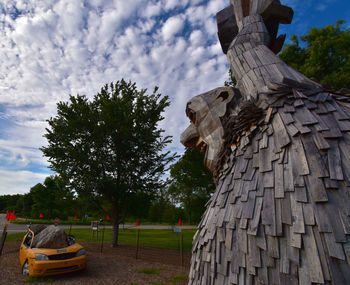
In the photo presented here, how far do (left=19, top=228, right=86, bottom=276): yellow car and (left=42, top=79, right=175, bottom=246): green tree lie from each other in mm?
3974

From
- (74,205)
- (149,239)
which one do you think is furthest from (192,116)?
(149,239)

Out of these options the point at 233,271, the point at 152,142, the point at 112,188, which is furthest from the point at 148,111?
the point at 233,271

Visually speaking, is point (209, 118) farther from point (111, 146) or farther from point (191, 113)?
point (111, 146)

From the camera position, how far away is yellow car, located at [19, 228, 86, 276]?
566cm

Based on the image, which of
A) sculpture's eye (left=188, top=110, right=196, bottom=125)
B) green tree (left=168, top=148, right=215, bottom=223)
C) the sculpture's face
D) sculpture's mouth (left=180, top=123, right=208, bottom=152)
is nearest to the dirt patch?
green tree (left=168, top=148, right=215, bottom=223)

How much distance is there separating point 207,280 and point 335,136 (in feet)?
4.51

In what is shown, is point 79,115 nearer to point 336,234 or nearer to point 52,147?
point 52,147

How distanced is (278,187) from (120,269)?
7.58m

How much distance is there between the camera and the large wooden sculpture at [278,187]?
1142 millimetres

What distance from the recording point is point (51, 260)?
19.0ft

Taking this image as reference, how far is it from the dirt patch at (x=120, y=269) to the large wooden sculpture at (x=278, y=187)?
212 inches

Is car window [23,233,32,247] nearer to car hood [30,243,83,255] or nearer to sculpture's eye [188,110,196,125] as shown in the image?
car hood [30,243,83,255]

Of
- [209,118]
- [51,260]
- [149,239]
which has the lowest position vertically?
[149,239]

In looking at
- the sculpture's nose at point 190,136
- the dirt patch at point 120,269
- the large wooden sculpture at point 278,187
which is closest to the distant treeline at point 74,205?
the dirt patch at point 120,269
